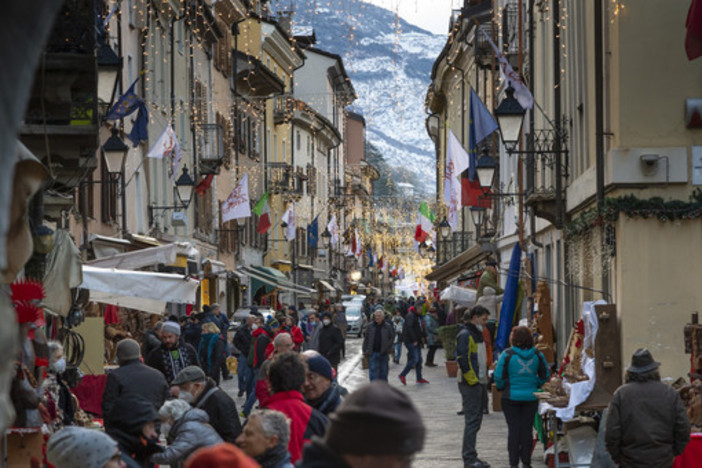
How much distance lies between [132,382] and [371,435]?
840 cm

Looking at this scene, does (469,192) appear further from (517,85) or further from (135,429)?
(135,429)

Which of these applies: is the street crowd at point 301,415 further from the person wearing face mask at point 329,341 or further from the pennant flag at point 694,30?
the pennant flag at point 694,30

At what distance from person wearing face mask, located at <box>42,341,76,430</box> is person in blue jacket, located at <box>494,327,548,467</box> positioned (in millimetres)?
4707

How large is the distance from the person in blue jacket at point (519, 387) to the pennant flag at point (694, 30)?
3478 millimetres

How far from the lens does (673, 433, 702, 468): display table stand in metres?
11.4

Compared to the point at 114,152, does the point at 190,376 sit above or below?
below

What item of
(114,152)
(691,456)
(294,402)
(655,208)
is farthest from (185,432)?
(114,152)

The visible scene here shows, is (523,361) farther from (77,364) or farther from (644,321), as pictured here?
(77,364)

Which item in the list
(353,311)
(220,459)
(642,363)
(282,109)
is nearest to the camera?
(220,459)

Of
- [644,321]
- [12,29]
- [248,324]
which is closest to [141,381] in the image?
[644,321]

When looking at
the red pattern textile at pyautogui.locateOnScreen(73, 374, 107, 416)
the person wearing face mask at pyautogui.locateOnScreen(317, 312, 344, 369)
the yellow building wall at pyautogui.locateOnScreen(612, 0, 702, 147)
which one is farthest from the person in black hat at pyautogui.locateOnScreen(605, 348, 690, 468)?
the person wearing face mask at pyautogui.locateOnScreen(317, 312, 344, 369)

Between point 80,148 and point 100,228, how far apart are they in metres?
14.4

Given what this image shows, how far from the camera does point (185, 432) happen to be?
28.4 ft

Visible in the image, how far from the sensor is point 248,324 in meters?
27.4
